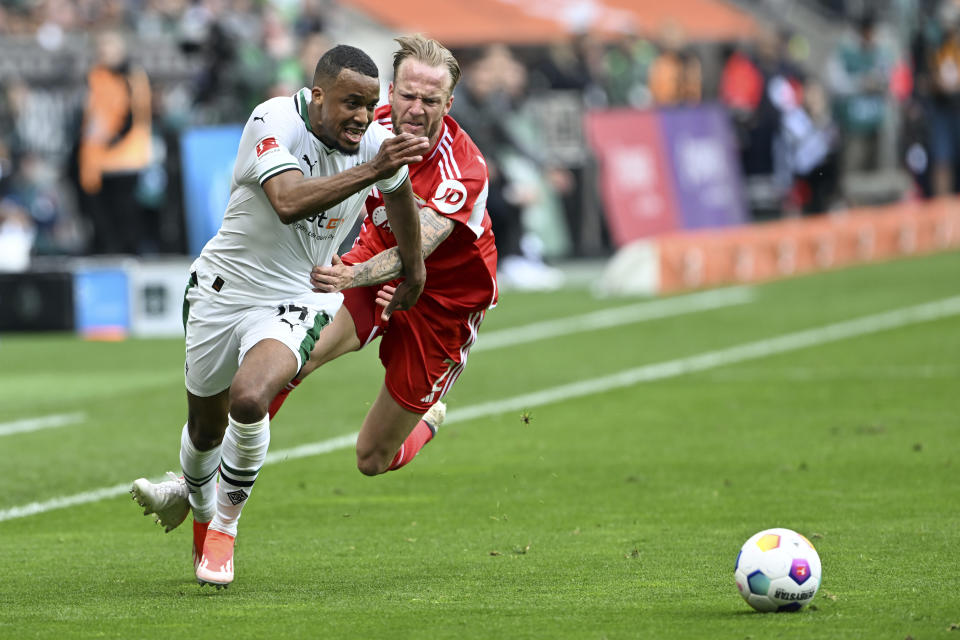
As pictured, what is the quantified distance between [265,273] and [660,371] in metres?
7.40

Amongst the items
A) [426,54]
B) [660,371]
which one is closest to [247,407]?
[426,54]

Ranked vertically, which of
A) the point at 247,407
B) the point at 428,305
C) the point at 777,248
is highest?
the point at 247,407

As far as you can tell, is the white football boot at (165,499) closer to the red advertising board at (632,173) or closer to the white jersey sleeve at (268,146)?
the white jersey sleeve at (268,146)

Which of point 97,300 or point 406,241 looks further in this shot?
point 97,300

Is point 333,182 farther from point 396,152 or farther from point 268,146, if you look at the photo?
point 268,146

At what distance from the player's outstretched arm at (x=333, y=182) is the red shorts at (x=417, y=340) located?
1659mm

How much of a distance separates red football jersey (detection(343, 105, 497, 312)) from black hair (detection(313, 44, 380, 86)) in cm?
94

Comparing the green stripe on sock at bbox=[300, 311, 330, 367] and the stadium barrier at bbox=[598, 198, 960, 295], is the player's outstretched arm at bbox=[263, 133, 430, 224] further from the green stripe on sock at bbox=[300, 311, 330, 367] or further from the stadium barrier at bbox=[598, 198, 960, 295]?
the stadium barrier at bbox=[598, 198, 960, 295]

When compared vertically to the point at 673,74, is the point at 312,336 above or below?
above

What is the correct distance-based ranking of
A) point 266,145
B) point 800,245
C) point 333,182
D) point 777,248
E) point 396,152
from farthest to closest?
point 800,245
point 777,248
point 266,145
point 333,182
point 396,152

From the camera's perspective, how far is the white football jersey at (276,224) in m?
7.07

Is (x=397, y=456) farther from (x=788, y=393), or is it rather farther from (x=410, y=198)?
(x=788, y=393)

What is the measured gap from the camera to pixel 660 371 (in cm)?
1432

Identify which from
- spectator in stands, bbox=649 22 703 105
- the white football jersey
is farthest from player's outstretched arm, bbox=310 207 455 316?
spectator in stands, bbox=649 22 703 105
